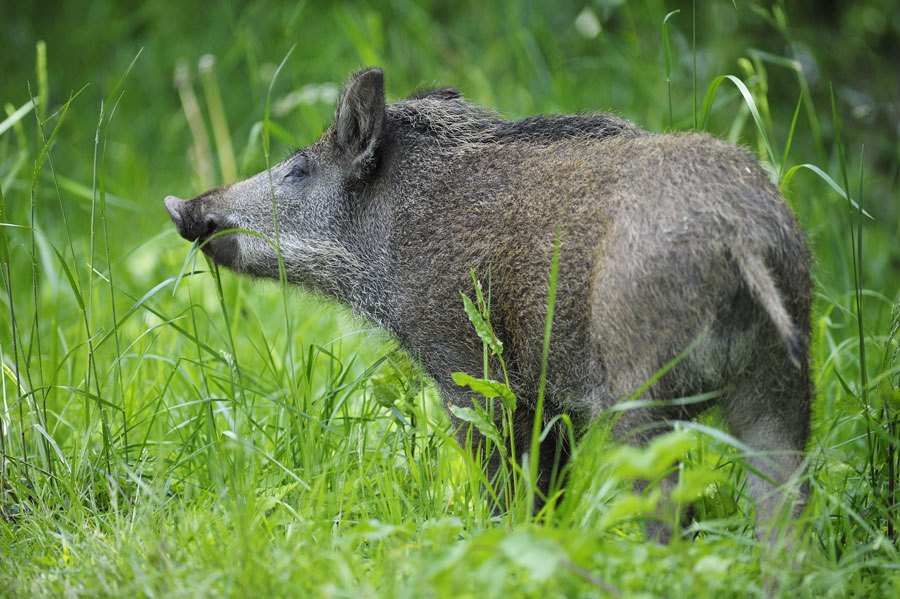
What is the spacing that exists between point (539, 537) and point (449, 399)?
1425 mm

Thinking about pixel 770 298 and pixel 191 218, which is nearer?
pixel 770 298

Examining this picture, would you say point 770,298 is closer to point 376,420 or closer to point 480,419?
point 480,419

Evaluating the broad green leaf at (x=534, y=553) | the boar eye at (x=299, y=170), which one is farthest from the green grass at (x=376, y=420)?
the boar eye at (x=299, y=170)

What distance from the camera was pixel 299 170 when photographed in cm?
426

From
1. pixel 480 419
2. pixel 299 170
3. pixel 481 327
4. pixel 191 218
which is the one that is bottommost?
pixel 480 419

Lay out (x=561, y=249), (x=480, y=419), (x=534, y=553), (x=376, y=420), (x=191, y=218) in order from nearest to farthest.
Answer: (x=534, y=553)
(x=480, y=419)
(x=561, y=249)
(x=376, y=420)
(x=191, y=218)

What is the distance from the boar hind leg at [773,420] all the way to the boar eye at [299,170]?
2.04m

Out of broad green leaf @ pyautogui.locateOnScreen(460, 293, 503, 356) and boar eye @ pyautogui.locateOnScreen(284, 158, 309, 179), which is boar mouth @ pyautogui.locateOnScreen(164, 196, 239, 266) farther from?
broad green leaf @ pyautogui.locateOnScreen(460, 293, 503, 356)

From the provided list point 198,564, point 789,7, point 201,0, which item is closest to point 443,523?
point 198,564

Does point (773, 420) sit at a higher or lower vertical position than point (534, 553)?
lower

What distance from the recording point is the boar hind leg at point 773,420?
3.00m

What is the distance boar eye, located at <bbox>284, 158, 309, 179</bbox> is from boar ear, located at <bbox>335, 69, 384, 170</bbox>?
22cm

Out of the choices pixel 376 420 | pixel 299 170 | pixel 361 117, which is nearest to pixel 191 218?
pixel 299 170

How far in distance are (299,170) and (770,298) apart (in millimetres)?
2200
